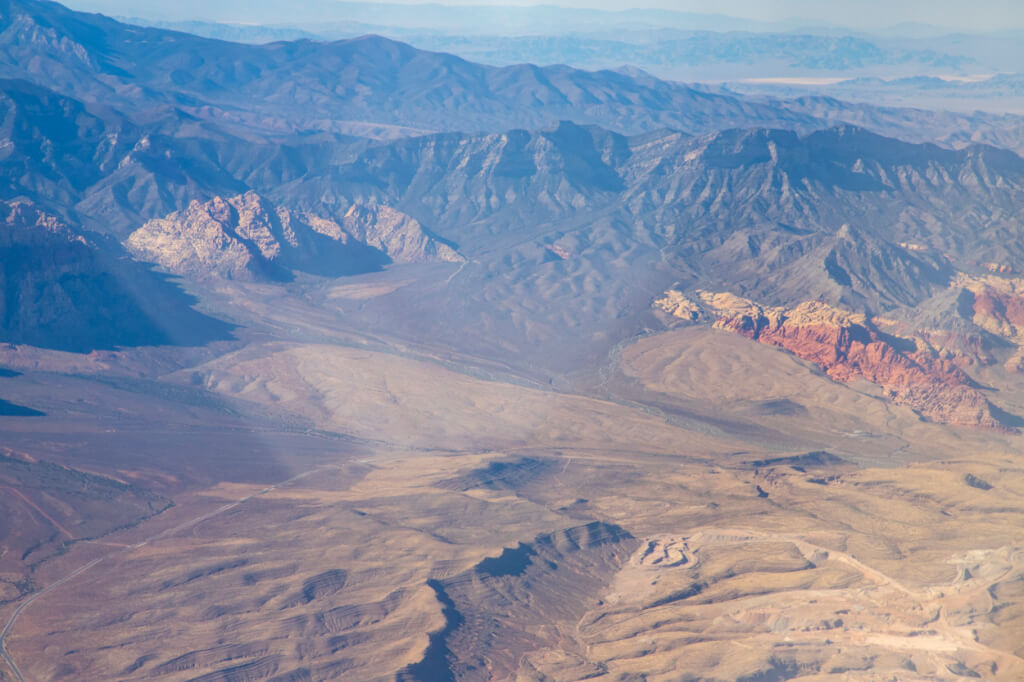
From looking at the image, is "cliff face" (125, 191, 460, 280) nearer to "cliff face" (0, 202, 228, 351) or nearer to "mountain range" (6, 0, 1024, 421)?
"mountain range" (6, 0, 1024, 421)

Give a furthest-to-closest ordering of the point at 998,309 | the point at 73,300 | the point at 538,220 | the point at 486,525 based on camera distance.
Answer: the point at 538,220 → the point at 998,309 → the point at 73,300 → the point at 486,525

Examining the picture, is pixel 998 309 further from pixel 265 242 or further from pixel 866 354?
pixel 265 242

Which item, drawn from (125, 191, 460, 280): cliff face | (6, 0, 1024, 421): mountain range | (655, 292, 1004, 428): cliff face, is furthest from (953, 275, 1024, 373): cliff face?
(125, 191, 460, 280): cliff face

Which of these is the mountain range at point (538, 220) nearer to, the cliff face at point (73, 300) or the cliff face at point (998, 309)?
the cliff face at point (73, 300)

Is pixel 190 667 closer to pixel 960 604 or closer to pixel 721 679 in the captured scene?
pixel 721 679

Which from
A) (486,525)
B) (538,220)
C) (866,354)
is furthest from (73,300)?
(866,354)

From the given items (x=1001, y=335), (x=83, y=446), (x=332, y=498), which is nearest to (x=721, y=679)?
(x=332, y=498)

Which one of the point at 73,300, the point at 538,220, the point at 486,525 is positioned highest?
the point at 538,220
